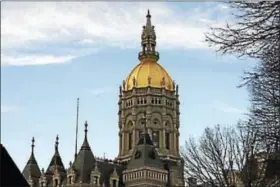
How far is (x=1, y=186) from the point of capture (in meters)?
18.8

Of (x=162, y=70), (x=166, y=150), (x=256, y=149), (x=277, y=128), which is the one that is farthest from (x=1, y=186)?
(x=162, y=70)

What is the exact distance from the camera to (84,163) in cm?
7562

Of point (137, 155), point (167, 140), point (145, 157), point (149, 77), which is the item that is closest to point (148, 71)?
point (149, 77)

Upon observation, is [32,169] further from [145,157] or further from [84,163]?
[145,157]

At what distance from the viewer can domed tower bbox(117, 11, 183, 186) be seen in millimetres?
89312

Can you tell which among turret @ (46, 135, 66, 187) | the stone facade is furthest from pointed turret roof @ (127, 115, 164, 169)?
turret @ (46, 135, 66, 187)

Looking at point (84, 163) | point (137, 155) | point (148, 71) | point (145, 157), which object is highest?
point (148, 71)

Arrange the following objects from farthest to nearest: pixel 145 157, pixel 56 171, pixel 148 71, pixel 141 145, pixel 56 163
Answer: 1. pixel 148 71
2. pixel 56 163
3. pixel 56 171
4. pixel 141 145
5. pixel 145 157

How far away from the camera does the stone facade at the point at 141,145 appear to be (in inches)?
2968

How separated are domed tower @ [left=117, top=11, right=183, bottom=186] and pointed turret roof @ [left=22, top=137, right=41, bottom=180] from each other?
38.9ft

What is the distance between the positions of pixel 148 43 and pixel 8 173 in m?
81.1

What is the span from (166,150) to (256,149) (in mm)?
59704

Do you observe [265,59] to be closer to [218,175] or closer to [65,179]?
[218,175]

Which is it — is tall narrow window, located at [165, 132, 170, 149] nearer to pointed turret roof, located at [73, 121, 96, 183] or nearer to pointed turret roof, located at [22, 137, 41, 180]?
pointed turret roof, located at [73, 121, 96, 183]
